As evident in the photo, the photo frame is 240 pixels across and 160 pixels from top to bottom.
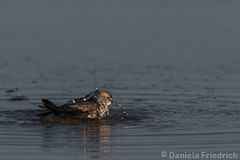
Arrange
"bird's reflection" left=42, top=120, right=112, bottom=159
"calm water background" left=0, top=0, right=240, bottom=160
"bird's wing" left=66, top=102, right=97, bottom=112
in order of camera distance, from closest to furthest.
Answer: "bird's reflection" left=42, top=120, right=112, bottom=159
"calm water background" left=0, top=0, right=240, bottom=160
"bird's wing" left=66, top=102, right=97, bottom=112

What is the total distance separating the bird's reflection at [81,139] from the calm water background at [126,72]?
16mm

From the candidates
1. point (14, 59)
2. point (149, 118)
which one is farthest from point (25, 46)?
point (149, 118)

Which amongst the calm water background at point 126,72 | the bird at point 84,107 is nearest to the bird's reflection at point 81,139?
the calm water background at point 126,72

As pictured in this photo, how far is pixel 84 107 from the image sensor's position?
46.5 ft

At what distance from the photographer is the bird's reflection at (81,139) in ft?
36.3

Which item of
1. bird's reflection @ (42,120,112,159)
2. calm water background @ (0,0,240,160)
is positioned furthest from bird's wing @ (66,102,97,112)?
calm water background @ (0,0,240,160)

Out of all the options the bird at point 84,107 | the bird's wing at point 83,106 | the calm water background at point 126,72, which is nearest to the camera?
the calm water background at point 126,72

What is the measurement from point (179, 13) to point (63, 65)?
668 cm

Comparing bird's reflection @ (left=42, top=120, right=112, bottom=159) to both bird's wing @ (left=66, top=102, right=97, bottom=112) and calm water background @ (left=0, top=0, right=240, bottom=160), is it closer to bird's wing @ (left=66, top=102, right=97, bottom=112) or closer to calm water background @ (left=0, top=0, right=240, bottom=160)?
calm water background @ (left=0, top=0, right=240, bottom=160)

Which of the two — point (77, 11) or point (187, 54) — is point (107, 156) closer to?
point (187, 54)

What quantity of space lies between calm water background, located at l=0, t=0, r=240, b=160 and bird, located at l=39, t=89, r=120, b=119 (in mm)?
324

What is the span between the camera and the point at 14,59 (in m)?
19.1

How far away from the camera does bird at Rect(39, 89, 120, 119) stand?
13.6 meters

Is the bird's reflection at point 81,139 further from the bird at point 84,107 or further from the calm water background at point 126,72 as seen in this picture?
the bird at point 84,107
